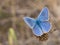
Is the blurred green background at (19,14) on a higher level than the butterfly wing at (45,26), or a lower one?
higher

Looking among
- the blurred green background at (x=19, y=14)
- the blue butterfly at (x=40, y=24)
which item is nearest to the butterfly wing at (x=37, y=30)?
the blue butterfly at (x=40, y=24)

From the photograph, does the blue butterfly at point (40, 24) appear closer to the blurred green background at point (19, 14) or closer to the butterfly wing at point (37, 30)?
the butterfly wing at point (37, 30)

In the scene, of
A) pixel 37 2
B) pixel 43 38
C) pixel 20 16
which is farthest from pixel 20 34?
pixel 43 38

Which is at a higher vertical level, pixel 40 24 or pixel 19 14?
pixel 19 14

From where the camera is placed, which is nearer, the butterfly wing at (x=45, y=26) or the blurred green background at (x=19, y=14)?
the butterfly wing at (x=45, y=26)

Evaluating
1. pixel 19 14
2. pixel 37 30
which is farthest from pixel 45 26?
pixel 19 14

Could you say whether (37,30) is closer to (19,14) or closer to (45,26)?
(45,26)

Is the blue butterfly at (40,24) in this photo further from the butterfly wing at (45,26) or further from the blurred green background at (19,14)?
the blurred green background at (19,14)

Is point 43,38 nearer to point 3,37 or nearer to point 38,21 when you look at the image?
point 38,21

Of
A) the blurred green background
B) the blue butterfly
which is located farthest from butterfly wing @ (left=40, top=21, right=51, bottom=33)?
the blurred green background

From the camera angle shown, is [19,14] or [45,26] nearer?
[45,26]

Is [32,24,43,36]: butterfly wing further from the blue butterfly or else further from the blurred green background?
the blurred green background

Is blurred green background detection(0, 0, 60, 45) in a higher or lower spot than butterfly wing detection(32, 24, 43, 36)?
higher

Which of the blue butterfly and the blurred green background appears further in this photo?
the blurred green background
